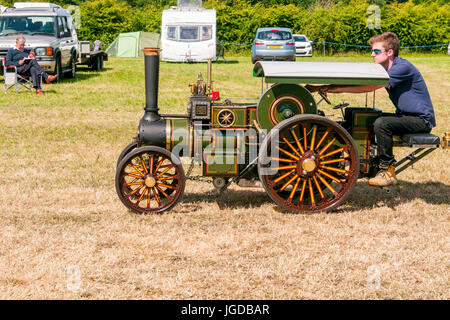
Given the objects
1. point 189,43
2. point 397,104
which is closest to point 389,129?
point 397,104

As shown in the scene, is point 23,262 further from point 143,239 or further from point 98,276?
point 143,239

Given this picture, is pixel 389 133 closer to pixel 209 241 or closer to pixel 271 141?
pixel 271 141

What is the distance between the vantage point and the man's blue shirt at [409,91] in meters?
6.32

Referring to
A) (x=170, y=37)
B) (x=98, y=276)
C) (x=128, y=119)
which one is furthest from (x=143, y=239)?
(x=170, y=37)

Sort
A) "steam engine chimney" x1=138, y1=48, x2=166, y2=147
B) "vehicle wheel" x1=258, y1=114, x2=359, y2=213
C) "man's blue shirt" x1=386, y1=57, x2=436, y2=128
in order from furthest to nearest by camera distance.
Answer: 1. "man's blue shirt" x1=386, y1=57, x2=436, y2=128
2. "steam engine chimney" x1=138, y1=48, x2=166, y2=147
3. "vehicle wheel" x1=258, y1=114, x2=359, y2=213

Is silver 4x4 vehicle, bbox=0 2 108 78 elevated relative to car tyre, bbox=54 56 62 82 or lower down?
elevated

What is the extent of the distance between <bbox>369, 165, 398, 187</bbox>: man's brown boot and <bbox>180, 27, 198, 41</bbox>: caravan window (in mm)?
22395

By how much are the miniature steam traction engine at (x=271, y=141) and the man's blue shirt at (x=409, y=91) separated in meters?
0.27

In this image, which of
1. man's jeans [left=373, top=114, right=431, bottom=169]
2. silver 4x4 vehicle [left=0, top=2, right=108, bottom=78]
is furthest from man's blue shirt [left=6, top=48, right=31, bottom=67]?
man's jeans [left=373, top=114, right=431, bottom=169]

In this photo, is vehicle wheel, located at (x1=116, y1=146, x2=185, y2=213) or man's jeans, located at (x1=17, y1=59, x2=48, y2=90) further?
man's jeans, located at (x1=17, y1=59, x2=48, y2=90)

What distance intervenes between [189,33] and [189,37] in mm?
194

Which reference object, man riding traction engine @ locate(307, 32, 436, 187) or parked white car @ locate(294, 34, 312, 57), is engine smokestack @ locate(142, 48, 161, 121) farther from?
parked white car @ locate(294, 34, 312, 57)

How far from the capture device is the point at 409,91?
641 centimetres

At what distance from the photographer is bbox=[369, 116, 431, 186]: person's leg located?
6.18 metres
